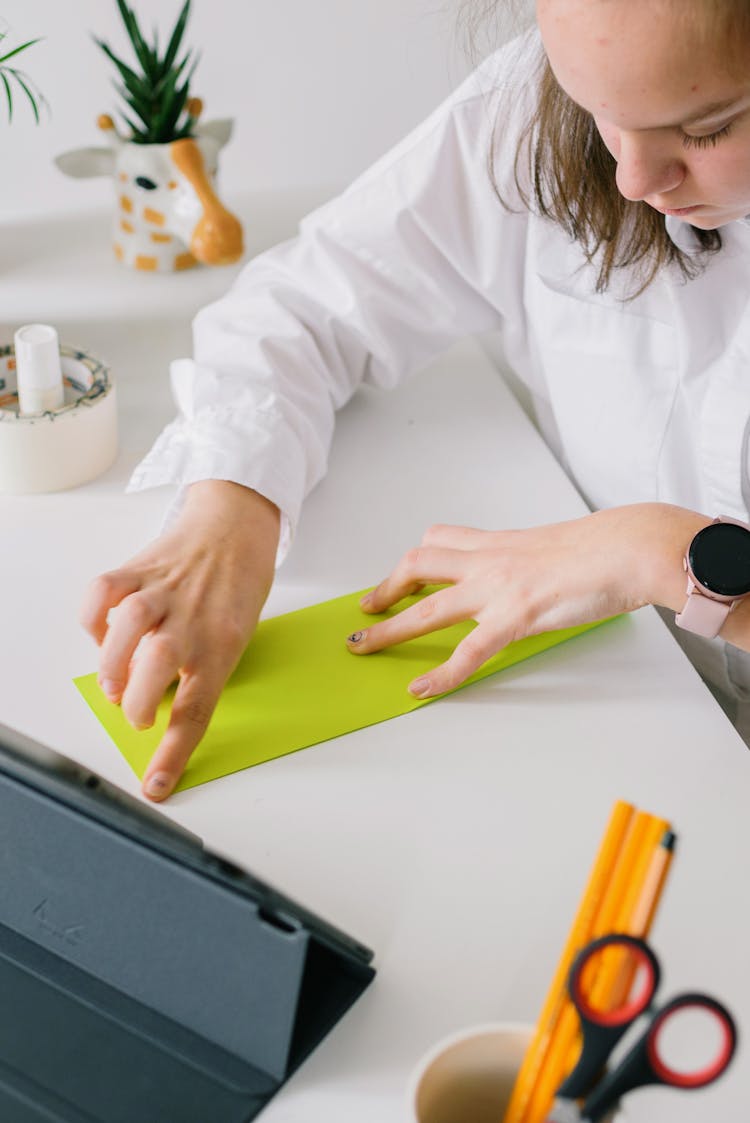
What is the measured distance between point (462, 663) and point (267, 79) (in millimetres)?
1039

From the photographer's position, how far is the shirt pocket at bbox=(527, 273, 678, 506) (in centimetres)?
94

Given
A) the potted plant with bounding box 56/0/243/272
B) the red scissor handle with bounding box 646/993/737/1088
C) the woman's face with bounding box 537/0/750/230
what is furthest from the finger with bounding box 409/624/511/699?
the potted plant with bounding box 56/0/243/272

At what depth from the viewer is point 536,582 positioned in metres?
0.77

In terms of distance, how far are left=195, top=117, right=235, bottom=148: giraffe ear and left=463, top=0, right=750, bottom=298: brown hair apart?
322mm

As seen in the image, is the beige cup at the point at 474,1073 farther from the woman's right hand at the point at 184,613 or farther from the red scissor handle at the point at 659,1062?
the woman's right hand at the point at 184,613

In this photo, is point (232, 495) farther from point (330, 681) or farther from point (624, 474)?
point (624, 474)

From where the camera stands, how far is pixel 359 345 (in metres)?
0.99

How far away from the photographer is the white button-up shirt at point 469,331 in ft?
2.90

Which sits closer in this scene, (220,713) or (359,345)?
(220,713)

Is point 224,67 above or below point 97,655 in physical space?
above

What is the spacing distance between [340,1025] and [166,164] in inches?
31.9

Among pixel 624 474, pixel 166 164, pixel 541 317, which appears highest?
pixel 166 164

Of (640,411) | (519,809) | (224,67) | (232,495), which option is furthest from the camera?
(224,67)

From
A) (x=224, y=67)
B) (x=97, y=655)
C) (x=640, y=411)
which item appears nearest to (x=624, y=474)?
(x=640, y=411)
